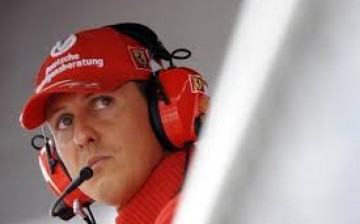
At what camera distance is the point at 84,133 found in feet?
3.18

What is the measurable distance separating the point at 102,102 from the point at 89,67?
0.06 metres

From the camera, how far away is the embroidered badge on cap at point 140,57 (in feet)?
3.25

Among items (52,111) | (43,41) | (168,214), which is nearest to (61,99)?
(52,111)

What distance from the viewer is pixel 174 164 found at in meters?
0.92

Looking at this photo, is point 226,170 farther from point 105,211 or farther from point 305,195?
point 105,211

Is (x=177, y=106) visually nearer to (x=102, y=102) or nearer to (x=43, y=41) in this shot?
(x=102, y=102)

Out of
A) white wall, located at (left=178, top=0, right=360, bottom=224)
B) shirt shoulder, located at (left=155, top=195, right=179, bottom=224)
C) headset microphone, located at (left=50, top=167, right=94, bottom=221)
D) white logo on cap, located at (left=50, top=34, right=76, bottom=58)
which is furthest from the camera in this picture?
white logo on cap, located at (left=50, top=34, right=76, bottom=58)

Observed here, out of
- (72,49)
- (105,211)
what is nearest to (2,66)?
(105,211)

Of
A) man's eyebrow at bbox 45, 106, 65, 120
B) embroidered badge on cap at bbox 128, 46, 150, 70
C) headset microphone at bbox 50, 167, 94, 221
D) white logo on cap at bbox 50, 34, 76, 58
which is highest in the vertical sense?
white logo on cap at bbox 50, 34, 76, 58

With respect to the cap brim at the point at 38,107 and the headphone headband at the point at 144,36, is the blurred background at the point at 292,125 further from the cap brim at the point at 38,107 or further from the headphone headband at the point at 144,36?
the headphone headband at the point at 144,36

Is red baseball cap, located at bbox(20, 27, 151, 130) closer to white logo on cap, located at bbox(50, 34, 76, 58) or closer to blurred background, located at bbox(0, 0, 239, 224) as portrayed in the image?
white logo on cap, located at bbox(50, 34, 76, 58)

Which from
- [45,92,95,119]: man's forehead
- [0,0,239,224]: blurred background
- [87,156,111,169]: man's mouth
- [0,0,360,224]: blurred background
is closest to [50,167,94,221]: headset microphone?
[87,156,111,169]: man's mouth

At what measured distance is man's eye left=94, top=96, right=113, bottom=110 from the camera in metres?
1.00

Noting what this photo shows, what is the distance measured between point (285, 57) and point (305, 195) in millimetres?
41
